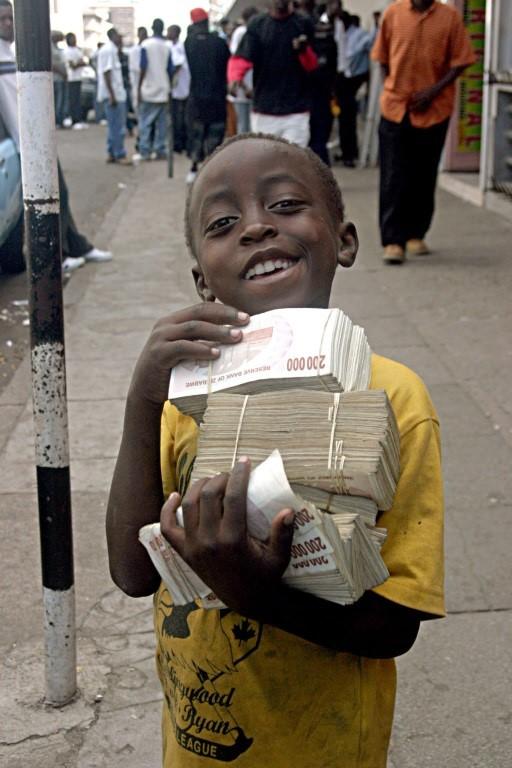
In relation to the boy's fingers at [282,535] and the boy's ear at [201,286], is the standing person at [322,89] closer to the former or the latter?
the boy's ear at [201,286]

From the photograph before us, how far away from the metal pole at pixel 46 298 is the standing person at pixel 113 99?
1407cm

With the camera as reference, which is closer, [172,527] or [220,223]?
[172,527]

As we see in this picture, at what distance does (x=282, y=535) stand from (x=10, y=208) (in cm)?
695

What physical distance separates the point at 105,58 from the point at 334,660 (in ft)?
53.9

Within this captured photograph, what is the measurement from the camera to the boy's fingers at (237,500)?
123 centimetres

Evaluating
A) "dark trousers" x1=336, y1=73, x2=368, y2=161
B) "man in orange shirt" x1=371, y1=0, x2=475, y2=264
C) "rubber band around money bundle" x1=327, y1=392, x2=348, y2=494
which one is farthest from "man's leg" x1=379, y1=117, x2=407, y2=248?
"rubber band around money bundle" x1=327, y1=392, x2=348, y2=494

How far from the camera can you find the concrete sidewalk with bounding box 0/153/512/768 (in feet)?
9.18

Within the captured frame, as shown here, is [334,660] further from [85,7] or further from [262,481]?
[85,7]

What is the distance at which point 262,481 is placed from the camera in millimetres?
1225

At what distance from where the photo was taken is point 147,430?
1.55 meters

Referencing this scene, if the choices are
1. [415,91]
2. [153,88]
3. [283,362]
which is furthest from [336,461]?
[153,88]

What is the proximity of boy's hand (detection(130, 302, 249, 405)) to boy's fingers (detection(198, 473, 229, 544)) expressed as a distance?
0.73 feet

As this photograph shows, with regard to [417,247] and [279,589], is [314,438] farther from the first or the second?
[417,247]

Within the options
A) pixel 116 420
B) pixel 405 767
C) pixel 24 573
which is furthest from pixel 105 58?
pixel 405 767
